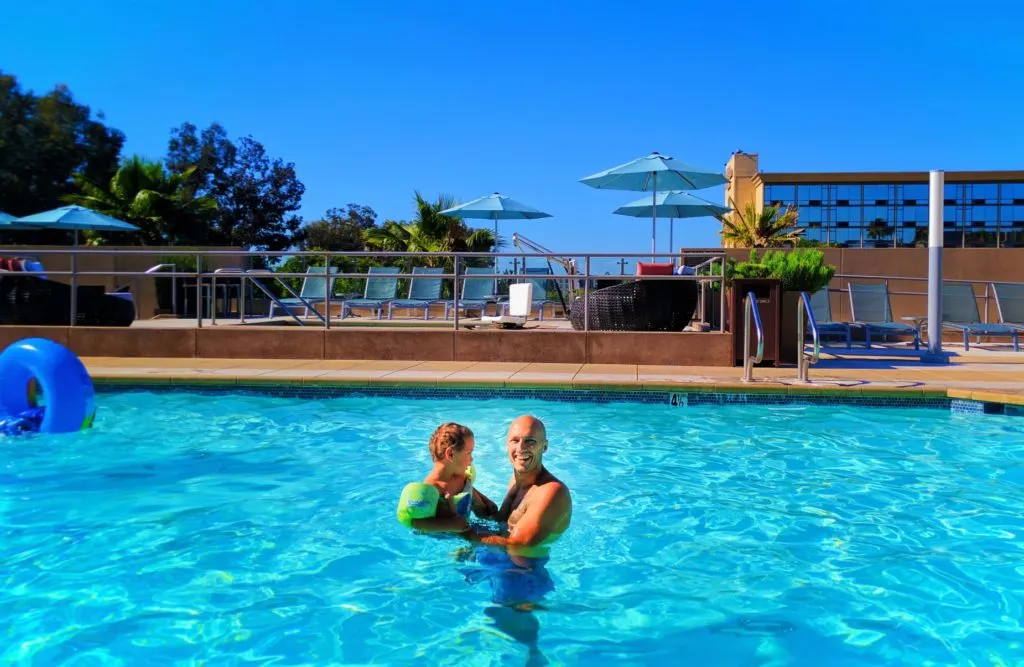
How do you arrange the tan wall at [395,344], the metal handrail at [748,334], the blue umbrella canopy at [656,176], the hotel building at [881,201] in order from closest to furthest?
the metal handrail at [748,334] < the tan wall at [395,344] < the blue umbrella canopy at [656,176] < the hotel building at [881,201]

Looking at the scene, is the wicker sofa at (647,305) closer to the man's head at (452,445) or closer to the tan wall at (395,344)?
the tan wall at (395,344)

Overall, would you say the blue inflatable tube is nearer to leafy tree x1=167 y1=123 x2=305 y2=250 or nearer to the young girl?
the young girl

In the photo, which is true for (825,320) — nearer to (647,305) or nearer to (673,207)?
(647,305)

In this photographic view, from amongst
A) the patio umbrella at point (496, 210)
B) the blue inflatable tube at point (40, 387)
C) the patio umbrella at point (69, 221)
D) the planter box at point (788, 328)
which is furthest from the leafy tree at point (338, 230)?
the blue inflatable tube at point (40, 387)

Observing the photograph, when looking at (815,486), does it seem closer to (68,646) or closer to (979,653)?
(979,653)

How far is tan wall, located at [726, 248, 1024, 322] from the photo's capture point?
13539mm

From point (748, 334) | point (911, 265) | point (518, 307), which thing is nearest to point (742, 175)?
point (911, 265)

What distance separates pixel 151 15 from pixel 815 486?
17.2 m

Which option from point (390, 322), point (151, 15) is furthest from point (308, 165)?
point (390, 322)

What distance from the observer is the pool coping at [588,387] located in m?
6.66

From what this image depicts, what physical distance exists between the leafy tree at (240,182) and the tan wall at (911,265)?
26.2 metres

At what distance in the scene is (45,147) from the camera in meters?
29.1

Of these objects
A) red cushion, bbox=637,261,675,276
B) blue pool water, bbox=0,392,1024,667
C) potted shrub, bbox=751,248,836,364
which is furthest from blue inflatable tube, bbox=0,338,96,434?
potted shrub, bbox=751,248,836,364

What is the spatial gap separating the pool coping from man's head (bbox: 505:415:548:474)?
4.04m
